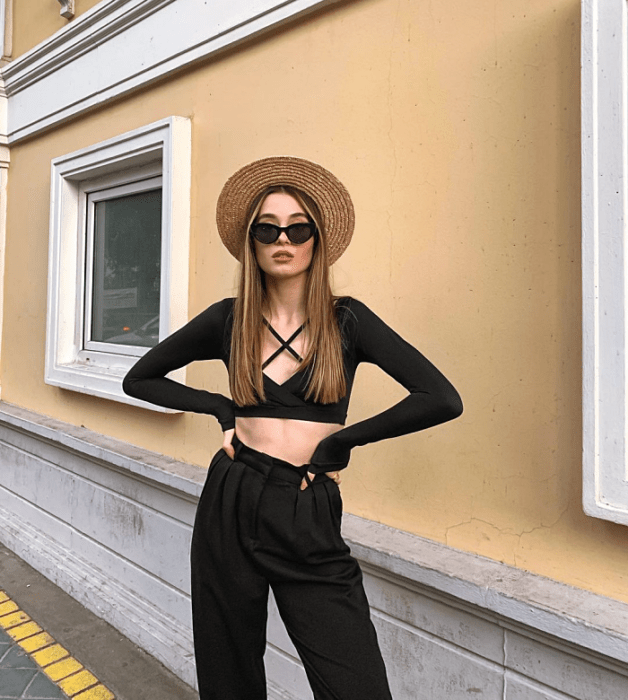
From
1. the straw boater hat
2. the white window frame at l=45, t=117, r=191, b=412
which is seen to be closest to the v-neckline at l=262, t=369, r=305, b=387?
the straw boater hat

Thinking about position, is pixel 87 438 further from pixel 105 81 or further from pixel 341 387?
pixel 341 387

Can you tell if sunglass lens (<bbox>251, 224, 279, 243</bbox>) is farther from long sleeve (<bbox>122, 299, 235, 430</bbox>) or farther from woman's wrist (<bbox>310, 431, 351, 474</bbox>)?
woman's wrist (<bbox>310, 431, 351, 474</bbox>)

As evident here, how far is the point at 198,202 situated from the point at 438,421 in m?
2.17

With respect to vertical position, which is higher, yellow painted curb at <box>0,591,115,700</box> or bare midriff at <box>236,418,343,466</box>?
bare midriff at <box>236,418,343,466</box>

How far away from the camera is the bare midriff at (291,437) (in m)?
1.75

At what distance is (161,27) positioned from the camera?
3.48 metres

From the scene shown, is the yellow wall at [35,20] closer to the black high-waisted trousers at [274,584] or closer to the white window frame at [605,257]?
the white window frame at [605,257]

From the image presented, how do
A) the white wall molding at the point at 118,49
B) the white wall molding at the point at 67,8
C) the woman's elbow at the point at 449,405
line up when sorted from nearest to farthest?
the woman's elbow at the point at 449,405, the white wall molding at the point at 118,49, the white wall molding at the point at 67,8

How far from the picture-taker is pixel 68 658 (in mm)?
3387

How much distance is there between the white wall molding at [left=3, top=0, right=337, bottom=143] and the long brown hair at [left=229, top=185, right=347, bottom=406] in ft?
4.55

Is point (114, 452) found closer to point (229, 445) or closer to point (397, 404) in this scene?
point (229, 445)

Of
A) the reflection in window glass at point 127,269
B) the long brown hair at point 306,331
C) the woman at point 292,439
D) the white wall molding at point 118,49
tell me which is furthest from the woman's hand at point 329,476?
the reflection in window glass at point 127,269

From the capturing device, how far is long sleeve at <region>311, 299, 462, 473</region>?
1.62 m

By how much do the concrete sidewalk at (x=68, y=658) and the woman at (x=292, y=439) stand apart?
162 cm
